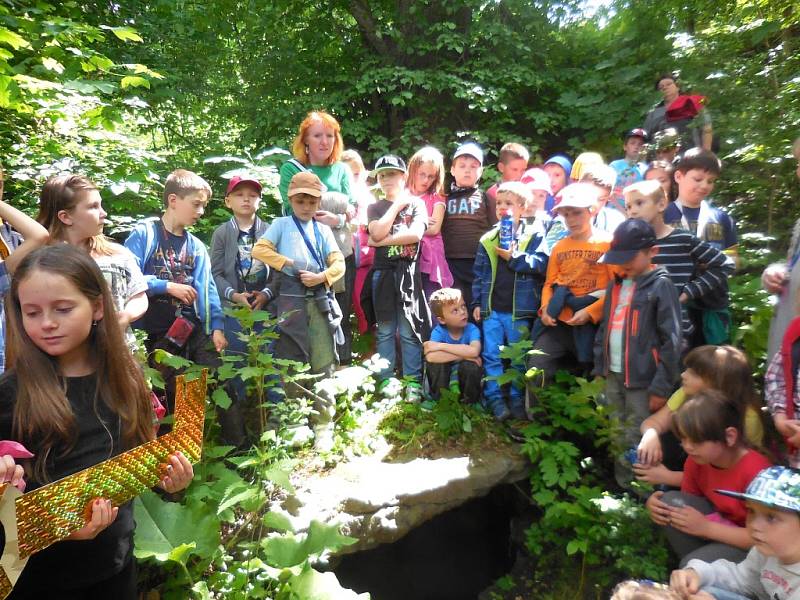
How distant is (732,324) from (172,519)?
3.85 meters

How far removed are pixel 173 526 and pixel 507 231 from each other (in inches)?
117

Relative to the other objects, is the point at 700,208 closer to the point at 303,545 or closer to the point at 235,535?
the point at 303,545

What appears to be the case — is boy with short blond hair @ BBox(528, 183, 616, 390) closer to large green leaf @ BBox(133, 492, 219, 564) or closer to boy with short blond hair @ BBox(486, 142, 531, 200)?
boy with short blond hair @ BBox(486, 142, 531, 200)

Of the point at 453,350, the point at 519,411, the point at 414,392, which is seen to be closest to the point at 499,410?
the point at 519,411

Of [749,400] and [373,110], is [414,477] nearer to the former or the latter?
[749,400]

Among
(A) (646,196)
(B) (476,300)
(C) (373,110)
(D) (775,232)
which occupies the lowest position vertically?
(B) (476,300)

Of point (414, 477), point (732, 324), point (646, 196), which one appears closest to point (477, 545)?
A: point (414, 477)

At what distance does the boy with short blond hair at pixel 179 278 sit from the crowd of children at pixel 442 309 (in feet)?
0.04

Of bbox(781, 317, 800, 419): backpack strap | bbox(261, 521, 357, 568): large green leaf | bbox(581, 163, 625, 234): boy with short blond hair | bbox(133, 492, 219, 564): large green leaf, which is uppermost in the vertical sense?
bbox(581, 163, 625, 234): boy with short blond hair

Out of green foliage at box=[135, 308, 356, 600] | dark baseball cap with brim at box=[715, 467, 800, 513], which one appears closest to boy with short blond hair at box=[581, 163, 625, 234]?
dark baseball cap with brim at box=[715, 467, 800, 513]

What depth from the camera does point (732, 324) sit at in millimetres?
3850

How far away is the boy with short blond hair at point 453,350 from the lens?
413 cm

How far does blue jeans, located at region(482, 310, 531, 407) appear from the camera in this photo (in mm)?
4164

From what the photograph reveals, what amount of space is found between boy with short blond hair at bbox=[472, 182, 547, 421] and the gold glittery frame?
274 centimetres
